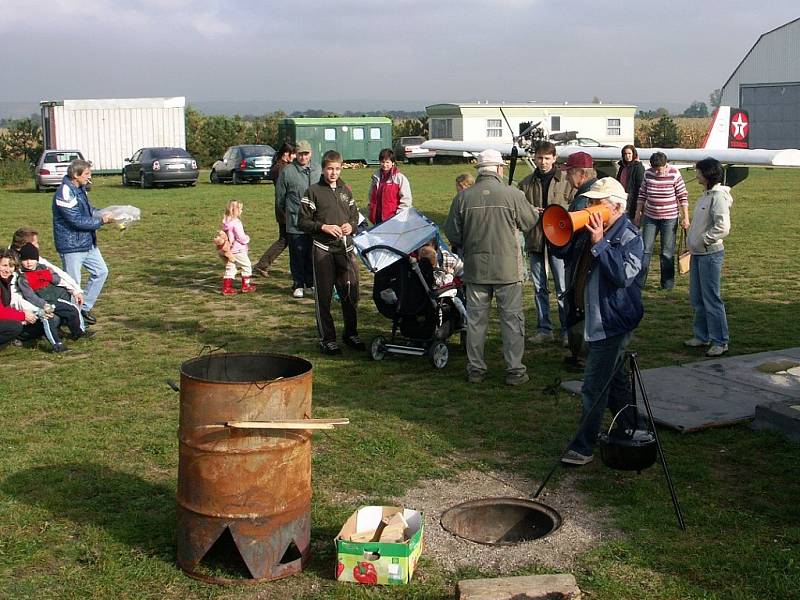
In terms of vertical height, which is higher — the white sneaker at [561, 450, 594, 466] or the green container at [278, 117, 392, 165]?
the green container at [278, 117, 392, 165]

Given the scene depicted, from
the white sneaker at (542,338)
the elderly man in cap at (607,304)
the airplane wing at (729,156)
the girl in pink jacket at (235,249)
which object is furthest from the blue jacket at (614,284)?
the airplane wing at (729,156)

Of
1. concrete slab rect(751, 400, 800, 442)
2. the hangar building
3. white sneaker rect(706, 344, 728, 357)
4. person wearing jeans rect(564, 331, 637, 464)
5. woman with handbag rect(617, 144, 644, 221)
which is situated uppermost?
the hangar building

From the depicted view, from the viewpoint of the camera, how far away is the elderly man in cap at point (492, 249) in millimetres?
8227

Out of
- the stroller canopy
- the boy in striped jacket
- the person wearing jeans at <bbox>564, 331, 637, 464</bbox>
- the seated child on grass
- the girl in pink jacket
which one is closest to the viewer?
the person wearing jeans at <bbox>564, 331, 637, 464</bbox>

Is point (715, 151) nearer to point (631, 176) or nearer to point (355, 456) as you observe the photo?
point (631, 176)

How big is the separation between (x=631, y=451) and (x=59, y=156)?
3016 cm

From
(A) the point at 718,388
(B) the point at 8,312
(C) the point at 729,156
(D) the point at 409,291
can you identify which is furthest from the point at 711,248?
(C) the point at 729,156

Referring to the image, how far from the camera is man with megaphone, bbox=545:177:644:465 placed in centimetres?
584

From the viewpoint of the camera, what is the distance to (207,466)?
15.6 ft

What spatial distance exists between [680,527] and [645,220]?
825cm

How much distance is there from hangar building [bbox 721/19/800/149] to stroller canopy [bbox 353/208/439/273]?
48481 mm

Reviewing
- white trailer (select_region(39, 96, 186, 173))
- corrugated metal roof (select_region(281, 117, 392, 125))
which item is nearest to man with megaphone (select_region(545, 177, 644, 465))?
white trailer (select_region(39, 96, 186, 173))

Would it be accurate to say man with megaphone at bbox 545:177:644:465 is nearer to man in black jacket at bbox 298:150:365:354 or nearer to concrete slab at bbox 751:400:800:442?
concrete slab at bbox 751:400:800:442

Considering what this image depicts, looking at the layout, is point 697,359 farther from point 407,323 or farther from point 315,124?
point 315,124
